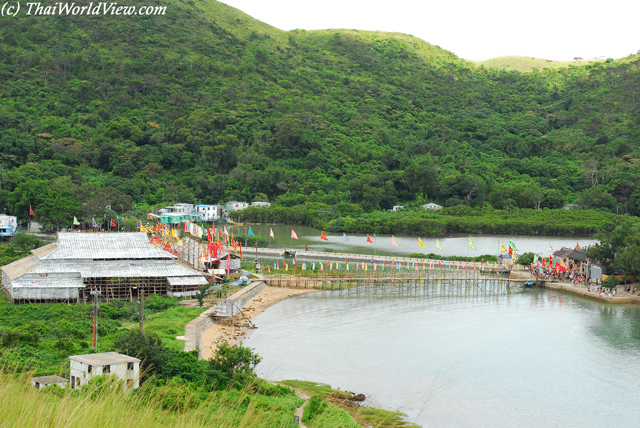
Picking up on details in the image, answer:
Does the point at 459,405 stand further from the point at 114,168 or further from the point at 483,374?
the point at 114,168

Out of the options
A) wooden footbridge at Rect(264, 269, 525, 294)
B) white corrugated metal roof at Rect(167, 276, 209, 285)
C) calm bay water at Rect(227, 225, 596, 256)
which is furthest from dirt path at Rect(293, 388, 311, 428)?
calm bay water at Rect(227, 225, 596, 256)

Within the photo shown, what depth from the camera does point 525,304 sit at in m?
44.5

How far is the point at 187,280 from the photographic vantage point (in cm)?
3956

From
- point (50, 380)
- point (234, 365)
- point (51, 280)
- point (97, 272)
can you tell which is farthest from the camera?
point (97, 272)

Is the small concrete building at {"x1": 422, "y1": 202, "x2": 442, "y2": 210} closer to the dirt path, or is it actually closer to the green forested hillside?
the green forested hillside

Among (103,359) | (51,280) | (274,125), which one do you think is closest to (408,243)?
(51,280)

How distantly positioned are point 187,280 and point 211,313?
4.78 m

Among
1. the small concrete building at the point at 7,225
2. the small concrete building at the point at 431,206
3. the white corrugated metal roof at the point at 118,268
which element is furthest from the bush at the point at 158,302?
the small concrete building at the point at 431,206

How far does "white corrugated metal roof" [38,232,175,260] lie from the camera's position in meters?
39.6

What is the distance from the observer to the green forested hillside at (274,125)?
3735 inches

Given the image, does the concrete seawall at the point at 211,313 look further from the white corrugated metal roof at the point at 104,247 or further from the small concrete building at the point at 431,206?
the small concrete building at the point at 431,206

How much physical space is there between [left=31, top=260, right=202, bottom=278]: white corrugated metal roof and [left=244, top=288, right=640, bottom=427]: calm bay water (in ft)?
21.2

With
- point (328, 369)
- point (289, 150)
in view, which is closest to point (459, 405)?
point (328, 369)

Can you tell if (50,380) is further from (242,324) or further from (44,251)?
(44,251)
